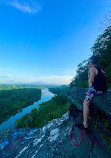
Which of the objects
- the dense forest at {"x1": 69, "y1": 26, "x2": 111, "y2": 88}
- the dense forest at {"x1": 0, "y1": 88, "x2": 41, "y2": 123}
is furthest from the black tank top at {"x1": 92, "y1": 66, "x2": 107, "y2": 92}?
the dense forest at {"x1": 0, "y1": 88, "x2": 41, "y2": 123}

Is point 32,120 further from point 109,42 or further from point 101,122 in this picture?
point 109,42

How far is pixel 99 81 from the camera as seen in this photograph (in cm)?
305

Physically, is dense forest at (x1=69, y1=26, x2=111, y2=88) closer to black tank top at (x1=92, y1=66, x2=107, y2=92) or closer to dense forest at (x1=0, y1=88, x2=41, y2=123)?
black tank top at (x1=92, y1=66, x2=107, y2=92)

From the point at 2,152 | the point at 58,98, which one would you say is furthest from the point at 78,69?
the point at 2,152

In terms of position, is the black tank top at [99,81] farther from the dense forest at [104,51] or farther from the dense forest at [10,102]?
the dense forest at [10,102]

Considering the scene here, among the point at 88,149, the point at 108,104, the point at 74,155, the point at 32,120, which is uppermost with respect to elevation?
the point at 108,104

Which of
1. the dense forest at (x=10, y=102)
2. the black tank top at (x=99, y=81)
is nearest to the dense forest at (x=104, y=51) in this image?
the black tank top at (x=99, y=81)

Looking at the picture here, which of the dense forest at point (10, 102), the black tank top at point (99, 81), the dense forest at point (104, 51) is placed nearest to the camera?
the black tank top at point (99, 81)

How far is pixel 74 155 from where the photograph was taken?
3.80m

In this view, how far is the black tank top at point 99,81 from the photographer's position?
9.85 feet

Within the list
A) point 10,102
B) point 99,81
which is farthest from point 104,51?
point 10,102

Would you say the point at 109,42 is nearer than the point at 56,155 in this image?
No

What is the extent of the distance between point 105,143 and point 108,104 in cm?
192

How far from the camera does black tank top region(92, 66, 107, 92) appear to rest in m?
3.00
